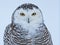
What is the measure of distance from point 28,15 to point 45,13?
0.56 feet

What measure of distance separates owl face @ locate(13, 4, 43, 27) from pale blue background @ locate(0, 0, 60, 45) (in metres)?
0.08

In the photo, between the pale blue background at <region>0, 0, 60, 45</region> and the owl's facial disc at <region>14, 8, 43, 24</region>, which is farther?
the pale blue background at <region>0, 0, 60, 45</region>

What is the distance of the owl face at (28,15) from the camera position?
1.53m

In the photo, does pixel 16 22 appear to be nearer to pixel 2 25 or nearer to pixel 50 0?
pixel 2 25

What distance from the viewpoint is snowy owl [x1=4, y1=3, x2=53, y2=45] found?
154cm

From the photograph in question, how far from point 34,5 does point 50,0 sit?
0.54 ft

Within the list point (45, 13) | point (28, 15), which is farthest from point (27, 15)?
point (45, 13)

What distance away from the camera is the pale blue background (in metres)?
1.65

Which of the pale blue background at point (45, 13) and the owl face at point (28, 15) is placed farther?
the pale blue background at point (45, 13)

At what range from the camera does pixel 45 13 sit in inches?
65.6

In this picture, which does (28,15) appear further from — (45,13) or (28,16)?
(45,13)

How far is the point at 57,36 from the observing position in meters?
1.71

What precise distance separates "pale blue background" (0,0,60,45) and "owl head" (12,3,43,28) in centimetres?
8

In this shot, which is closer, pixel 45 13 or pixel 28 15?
pixel 28 15
